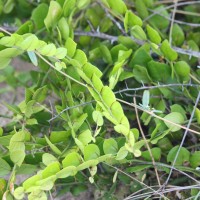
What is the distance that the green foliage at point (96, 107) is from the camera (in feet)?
2.89

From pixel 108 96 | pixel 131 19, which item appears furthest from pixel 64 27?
pixel 108 96

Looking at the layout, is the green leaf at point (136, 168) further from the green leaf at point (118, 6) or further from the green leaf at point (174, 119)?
the green leaf at point (118, 6)

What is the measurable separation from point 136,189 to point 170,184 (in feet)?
0.25

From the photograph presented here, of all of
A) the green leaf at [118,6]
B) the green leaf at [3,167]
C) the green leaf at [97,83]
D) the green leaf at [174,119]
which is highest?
the green leaf at [118,6]

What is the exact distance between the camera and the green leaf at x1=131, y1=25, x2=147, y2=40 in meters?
1.05

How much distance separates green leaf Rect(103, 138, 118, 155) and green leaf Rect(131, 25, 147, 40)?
27 centimetres

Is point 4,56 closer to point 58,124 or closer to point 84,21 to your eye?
point 58,124

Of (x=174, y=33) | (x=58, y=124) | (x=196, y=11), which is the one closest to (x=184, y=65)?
(x=174, y=33)

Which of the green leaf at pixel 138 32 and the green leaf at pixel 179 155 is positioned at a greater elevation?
the green leaf at pixel 138 32

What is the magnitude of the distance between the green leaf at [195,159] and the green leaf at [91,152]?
0.68 ft

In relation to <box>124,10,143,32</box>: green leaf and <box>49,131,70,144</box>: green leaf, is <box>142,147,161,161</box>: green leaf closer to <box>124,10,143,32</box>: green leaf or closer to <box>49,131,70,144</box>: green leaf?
<box>49,131,70,144</box>: green leaf

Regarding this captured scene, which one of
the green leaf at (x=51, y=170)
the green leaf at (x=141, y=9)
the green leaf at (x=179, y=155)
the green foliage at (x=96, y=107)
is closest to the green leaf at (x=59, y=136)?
the green foliage at (x=96, y=107)

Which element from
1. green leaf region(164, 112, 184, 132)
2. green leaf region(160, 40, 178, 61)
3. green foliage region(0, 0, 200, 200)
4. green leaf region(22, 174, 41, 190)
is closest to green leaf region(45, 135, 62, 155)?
green foliage region(0, 0, 200, 200)

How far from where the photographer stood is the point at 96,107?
2.96 feet
